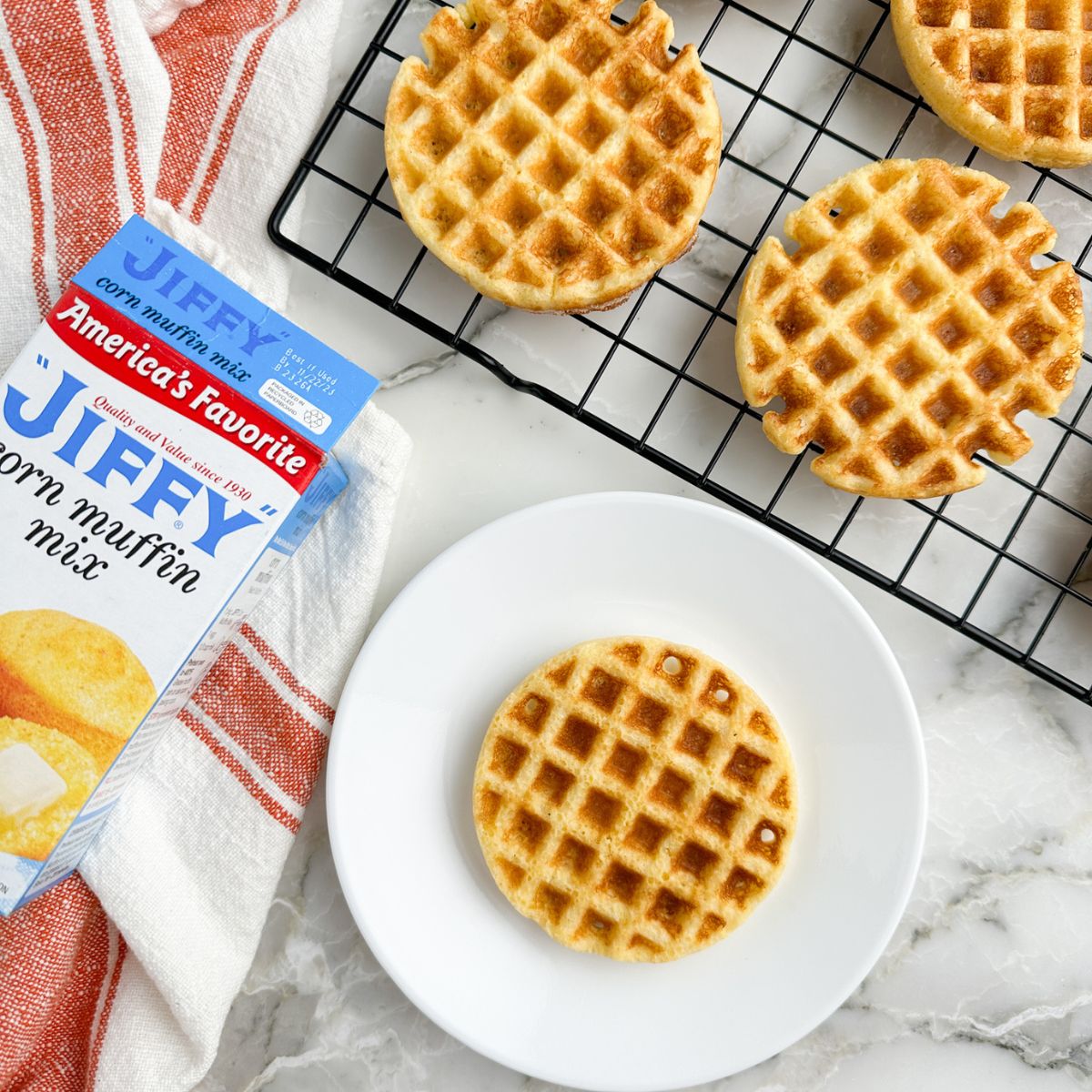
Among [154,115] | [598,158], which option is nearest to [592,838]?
[598,158]

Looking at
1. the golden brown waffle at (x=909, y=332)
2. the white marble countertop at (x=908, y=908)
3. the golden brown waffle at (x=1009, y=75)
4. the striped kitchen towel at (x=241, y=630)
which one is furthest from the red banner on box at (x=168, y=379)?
the golden brown waffle at (x=1009, y=75)

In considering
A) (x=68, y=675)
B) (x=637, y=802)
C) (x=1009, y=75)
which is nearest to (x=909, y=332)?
(x=1009, y=75)

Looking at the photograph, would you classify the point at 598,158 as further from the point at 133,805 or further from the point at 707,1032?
the point at 707,1032

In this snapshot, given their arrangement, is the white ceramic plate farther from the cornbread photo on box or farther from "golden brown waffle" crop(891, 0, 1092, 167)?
"golden brown waffle" crop(891, 0, 1092, 167)

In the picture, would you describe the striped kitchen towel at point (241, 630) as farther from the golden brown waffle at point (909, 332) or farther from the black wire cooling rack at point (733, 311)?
the golden brown waffle at point (909, 332)

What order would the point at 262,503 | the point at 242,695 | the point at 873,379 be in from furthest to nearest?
the point at 242,695 < the point at 873,379 < the point at 262,503

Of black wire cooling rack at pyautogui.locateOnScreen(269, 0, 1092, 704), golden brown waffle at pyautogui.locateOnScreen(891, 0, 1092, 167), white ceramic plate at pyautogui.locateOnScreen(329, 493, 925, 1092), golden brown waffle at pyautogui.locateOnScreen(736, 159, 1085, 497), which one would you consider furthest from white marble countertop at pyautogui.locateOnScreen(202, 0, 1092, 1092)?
golden brown waffle at pyautogui.locateOnScreen(891, 0, 1092, 167)

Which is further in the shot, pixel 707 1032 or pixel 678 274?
pixel 678 274
